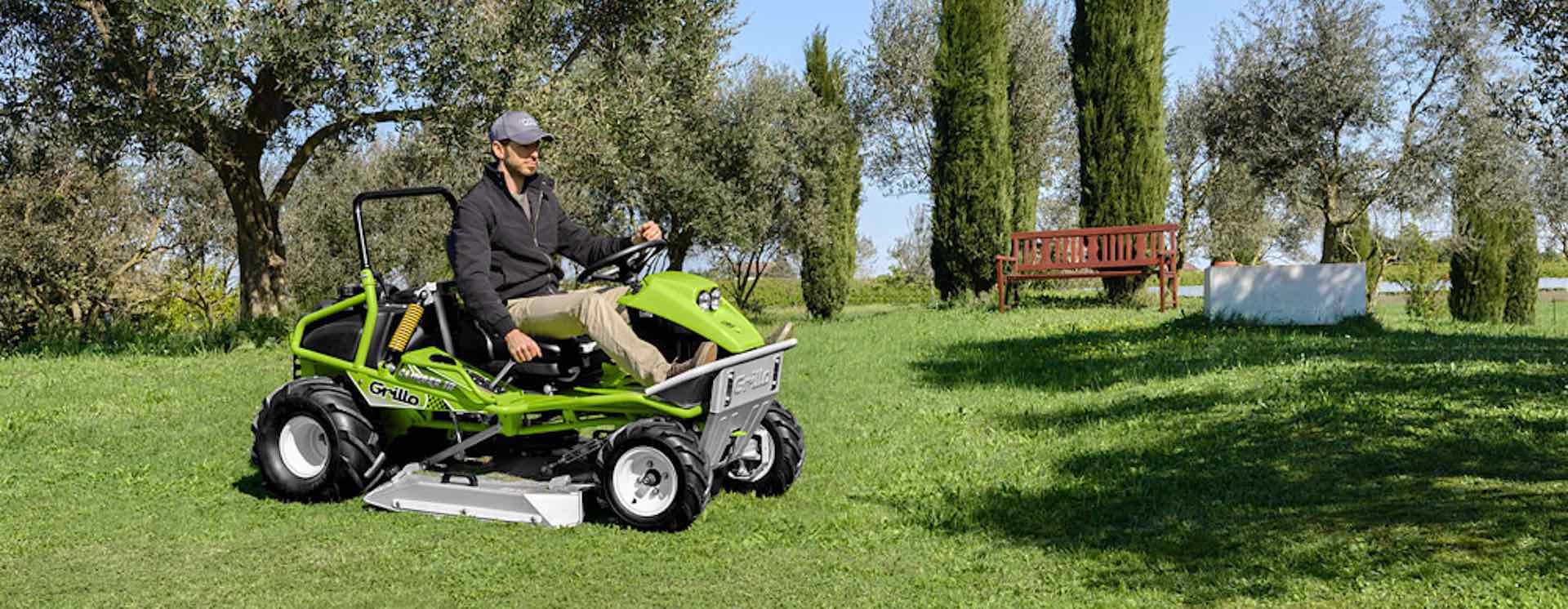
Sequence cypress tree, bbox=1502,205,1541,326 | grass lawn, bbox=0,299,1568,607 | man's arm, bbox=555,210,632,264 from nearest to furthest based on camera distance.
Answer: grass lawn, bbox=0,299,1568,607 < man's arm, bbox=555,210,632,264 < cypress tree, bbox=1502,205,1541,326

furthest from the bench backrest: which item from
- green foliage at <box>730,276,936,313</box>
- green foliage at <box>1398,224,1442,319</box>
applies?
green foliage at <box>730,276,936,313</box>

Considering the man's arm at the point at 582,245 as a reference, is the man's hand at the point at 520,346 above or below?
below

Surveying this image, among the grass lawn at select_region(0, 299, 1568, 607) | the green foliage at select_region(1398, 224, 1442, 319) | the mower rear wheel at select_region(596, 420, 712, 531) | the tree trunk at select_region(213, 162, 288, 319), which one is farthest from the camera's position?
the green foliage at select_region(1398, 224, 1442, 319)

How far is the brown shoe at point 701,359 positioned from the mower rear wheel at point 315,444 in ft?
6.33

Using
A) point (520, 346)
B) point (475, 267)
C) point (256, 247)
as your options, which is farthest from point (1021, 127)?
point (520, 346)

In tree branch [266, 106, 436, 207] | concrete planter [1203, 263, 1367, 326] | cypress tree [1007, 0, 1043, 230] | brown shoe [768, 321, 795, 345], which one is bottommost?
brown shoe [768, 321, 795, 345]

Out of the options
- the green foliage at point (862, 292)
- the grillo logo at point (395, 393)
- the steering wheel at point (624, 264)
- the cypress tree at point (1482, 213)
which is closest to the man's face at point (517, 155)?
the steering wheel at point (624, 264)

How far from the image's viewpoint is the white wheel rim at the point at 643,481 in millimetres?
5957

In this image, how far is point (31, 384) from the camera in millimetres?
11578

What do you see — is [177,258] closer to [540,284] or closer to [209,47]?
[209,47]

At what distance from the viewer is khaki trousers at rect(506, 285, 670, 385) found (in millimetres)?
5902

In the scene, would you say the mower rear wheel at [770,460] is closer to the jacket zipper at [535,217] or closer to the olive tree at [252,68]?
the jacket zipper at [535,217]

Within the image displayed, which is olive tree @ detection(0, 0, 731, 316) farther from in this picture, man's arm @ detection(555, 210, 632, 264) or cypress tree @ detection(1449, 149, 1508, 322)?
cypress tree @ detection(1449, 149, 1508, 322)

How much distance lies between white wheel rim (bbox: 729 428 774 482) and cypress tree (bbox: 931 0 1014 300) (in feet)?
50.4
